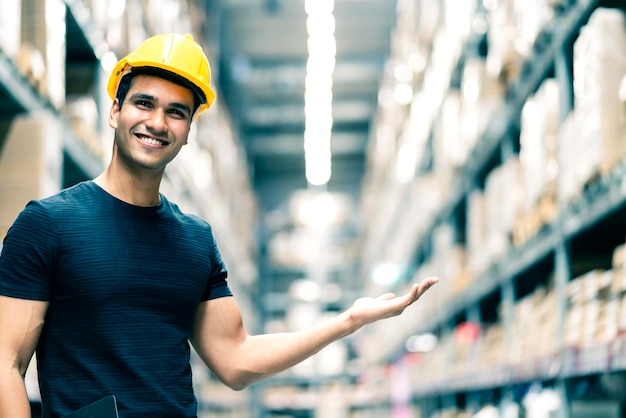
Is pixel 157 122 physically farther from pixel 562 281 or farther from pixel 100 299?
pixel 562 281

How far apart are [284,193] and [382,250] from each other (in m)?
4.36

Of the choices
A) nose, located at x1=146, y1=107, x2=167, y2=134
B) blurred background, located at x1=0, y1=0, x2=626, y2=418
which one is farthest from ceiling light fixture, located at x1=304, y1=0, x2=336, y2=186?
nose, located at x1=146, y1=107, x2=167, y2=134

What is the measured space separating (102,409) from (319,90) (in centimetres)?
1032

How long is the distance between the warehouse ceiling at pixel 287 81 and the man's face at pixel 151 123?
786 centimetres

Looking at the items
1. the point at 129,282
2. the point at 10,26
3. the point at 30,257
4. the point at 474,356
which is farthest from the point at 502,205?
the point at 30,257

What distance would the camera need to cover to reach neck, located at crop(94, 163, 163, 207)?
68.9 inches

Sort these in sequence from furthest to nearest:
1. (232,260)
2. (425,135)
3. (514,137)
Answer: (232,260)
(425,135)
(514,137)

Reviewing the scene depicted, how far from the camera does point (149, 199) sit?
1775 mm

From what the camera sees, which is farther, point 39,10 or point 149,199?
point 39,10

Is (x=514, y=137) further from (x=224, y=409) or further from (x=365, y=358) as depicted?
(x=365, y=358)

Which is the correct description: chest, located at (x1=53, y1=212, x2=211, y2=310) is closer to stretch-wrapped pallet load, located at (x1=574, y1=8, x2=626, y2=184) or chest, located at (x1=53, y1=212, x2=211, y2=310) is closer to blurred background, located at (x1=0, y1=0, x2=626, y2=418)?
blurred background, located at (x1=0, y1=0, x2=626, y2=418)

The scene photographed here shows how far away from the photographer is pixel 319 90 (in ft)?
38.2

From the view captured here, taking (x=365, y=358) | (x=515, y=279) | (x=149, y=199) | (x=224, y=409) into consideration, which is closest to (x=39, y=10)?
(x=149, y=199)

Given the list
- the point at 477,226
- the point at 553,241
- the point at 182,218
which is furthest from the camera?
the point at 477,226
